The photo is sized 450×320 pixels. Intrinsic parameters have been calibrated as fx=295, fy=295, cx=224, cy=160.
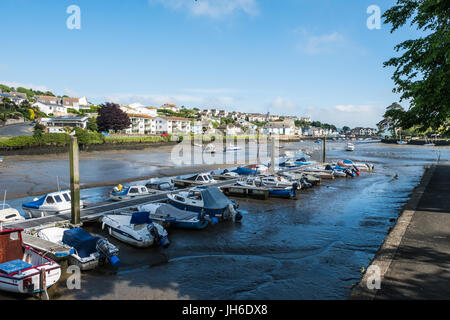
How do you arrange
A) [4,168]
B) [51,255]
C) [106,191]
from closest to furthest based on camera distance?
[51,255] < [106,191] < [4,168]

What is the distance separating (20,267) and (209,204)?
10.7 metres

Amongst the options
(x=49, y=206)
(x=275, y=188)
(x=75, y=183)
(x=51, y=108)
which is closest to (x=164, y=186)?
(x=49, y=206)

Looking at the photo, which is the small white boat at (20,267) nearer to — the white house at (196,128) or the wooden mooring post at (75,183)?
the wooden mooring post at (75,183)

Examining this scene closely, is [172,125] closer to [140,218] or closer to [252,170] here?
[252,170]

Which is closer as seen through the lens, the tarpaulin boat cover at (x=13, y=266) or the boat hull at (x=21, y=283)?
the boat hull at (x=21, y=283)

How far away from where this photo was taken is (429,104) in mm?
12172

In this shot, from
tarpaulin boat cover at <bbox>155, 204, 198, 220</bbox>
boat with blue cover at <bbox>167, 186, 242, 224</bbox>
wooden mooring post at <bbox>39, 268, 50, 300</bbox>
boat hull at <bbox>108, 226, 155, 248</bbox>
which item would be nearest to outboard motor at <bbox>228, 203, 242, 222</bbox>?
boat with blue cover at <bbox>167, 186, 242, 224</bbox>

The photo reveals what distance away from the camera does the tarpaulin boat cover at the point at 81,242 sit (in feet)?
38.9

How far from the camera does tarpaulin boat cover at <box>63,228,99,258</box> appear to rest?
38.9 feet

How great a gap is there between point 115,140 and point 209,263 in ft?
215

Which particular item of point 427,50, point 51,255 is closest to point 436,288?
point 427,50

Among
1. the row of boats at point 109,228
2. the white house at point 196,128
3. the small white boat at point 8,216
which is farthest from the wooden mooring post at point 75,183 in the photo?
the white house at point 196,128

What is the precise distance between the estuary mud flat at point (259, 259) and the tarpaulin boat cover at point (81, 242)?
957 millimetres
